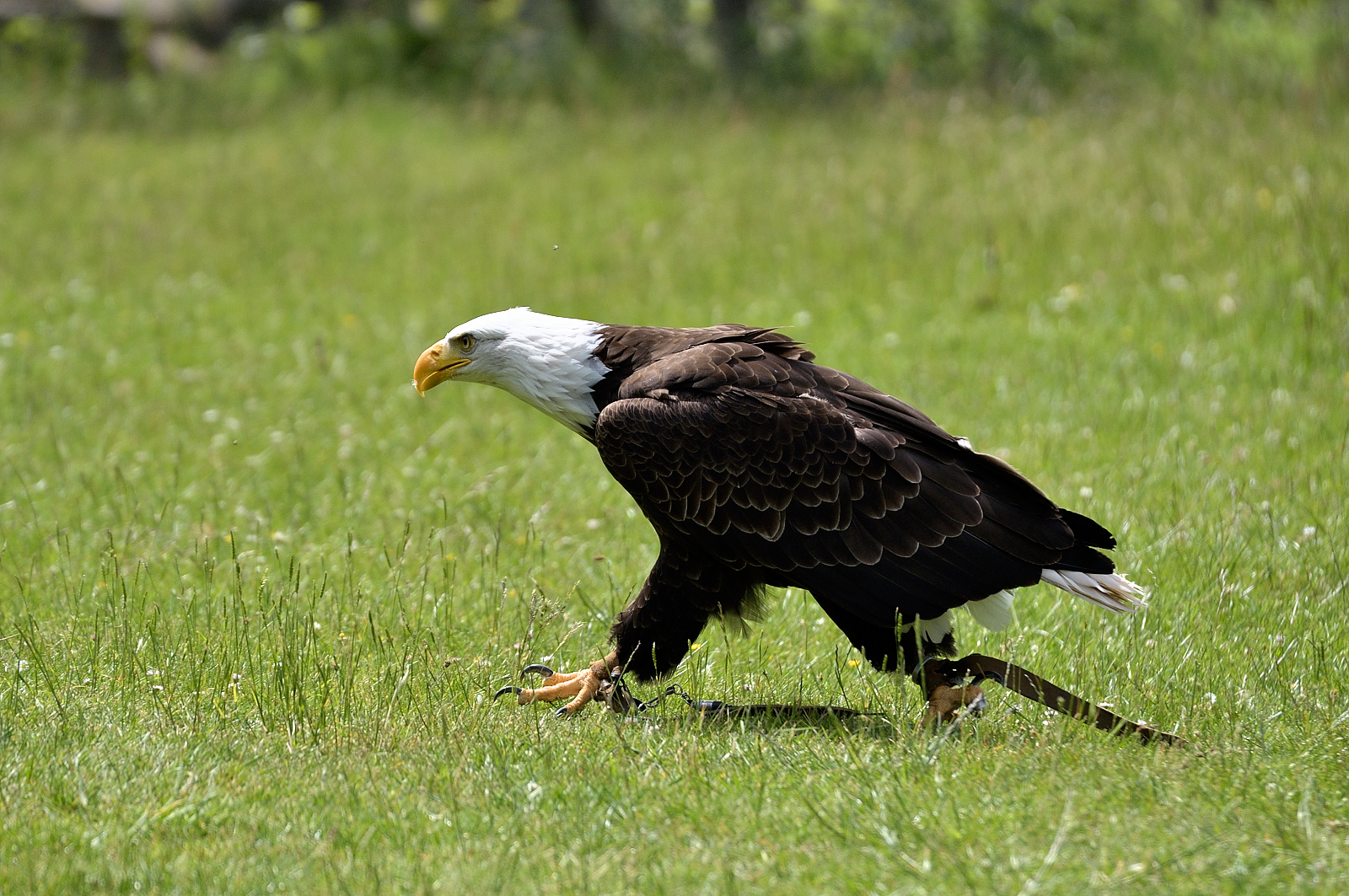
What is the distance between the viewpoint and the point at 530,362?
4832 mm

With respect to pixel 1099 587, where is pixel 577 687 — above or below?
below

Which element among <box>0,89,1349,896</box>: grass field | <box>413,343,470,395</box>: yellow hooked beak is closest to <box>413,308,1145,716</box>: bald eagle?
<box>0,89,1349,896</box>: grass field

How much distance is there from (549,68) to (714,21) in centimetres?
199

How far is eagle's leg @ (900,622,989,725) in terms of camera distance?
4375 millimetres

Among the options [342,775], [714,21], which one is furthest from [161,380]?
[714,21]

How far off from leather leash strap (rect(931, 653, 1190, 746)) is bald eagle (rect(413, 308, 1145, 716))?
0.11m

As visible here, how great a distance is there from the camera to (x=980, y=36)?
562 inches

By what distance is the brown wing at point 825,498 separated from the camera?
4.44m

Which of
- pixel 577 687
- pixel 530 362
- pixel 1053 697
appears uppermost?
pixel 530 362

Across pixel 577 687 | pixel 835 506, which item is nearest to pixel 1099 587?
pixel 835 506

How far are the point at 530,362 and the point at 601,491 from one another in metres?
2.16

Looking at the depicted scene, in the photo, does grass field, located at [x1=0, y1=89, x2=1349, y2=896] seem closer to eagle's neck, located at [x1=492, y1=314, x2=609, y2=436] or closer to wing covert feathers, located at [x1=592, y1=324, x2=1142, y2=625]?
wing covert feathers, located at [x1=592, y1=324, x2=1142, y2=625]

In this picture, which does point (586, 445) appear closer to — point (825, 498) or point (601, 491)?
point (601, 491)

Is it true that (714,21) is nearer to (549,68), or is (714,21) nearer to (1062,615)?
(549,68)
